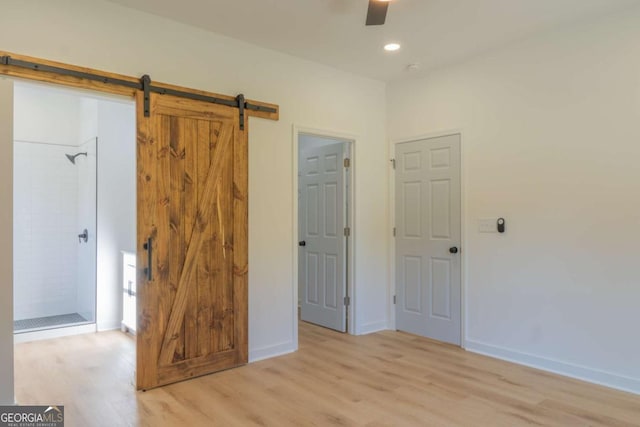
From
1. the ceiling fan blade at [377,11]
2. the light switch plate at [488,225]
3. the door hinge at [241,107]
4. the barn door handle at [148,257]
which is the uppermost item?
the ceiling fan blade at [377,11]

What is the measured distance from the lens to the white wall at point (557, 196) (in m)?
3.13

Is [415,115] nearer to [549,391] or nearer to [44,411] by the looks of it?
[549,391]

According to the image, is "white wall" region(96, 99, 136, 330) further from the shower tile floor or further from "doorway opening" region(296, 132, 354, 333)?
"doorway opening" region(296, 132, 354, 333)

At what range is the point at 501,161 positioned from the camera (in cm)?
385

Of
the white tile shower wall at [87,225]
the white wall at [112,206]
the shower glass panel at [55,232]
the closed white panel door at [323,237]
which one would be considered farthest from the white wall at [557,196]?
the shower glass panel at [55,232]

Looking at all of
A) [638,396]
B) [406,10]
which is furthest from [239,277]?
[638,396]

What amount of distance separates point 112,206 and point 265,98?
7.62 feet

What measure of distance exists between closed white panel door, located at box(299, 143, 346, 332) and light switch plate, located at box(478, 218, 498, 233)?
1.45 metres

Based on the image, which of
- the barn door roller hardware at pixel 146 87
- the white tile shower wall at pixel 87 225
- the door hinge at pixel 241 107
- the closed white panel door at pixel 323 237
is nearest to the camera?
the barn door roller hardware at pixel 146 87

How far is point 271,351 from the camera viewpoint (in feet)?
12.7

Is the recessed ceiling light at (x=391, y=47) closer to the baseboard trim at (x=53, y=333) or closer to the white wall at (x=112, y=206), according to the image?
the white wall at (x=112, y=206)

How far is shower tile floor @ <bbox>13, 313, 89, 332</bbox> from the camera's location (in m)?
4.46

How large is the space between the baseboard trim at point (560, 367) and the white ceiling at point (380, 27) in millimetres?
2745

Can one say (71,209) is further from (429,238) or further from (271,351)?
(429,238)
